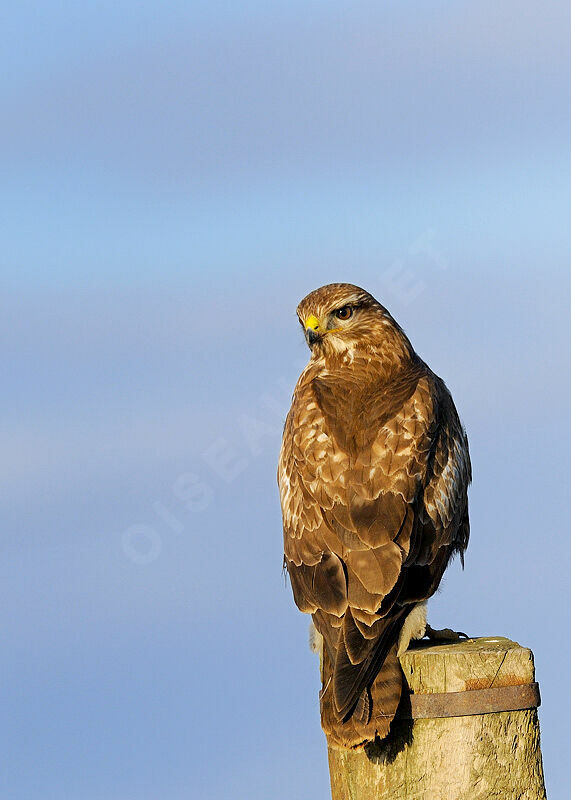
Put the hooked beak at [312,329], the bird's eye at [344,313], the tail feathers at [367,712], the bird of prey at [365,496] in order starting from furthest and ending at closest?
1. the bird's eye at [344,313]
2. the hooked beak at [312,329]
3. the bird of prey at [365,496]
4. the tail feathers at [367,712]

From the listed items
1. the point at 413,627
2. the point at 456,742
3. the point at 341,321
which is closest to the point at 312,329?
the point at 341,321

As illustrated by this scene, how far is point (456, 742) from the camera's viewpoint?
227 inches

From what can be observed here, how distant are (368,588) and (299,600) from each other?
615mm

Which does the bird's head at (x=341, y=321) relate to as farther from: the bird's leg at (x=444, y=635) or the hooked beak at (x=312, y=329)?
the bird's leg at (x=444, y=635)

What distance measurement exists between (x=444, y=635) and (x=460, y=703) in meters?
1.02

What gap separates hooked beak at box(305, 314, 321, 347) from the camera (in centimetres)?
819

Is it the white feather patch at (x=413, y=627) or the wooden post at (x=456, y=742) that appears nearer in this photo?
the wooden post at (x=456, y=742)

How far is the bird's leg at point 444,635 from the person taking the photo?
22.2 feet

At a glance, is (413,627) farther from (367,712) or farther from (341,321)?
(341,321)

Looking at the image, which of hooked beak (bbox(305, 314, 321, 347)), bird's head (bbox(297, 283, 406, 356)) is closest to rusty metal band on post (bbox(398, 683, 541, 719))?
bird's head (bbox(297, 283, 406, 356))

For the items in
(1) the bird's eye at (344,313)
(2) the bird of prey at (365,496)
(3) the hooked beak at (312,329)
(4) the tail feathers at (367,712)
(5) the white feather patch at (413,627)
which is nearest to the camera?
(4) the tail feathers at (367,712)

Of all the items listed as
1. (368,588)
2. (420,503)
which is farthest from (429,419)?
(368,588)

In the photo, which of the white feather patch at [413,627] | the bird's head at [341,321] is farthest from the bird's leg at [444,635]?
the bird's head at [341,321]

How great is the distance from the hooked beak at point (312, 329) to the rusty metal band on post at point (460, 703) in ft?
10.7
